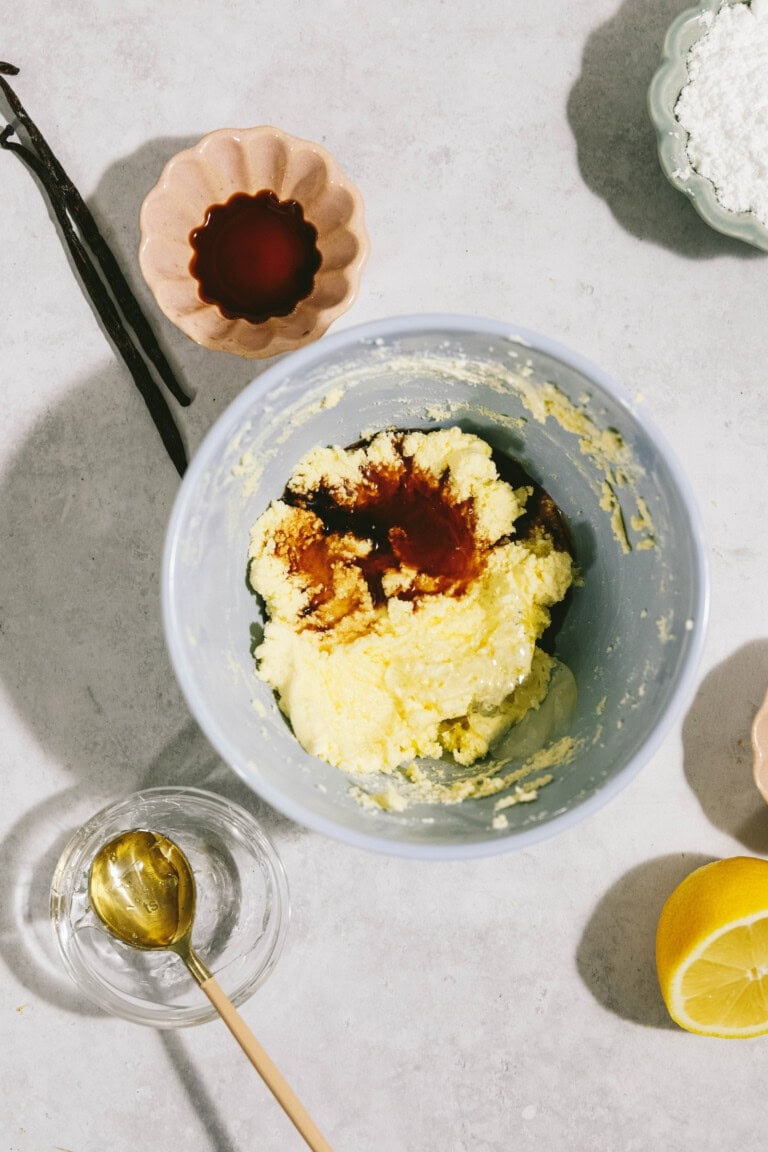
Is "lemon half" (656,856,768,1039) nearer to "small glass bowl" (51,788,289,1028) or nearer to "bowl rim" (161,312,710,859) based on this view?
"bowl rim" (161,312,710,859)

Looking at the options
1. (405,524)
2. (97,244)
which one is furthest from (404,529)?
(97,244)

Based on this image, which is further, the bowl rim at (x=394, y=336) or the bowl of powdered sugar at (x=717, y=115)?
the bowl of powdered sugar at (x=717, y=115)

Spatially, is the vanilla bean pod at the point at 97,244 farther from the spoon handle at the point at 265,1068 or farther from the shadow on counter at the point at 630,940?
the shadow on counter at the point at 630,940

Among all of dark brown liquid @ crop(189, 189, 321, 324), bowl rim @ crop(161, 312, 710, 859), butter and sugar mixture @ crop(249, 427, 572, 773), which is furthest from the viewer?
dark brown liquid @ crop(189, 189, 321, 324)

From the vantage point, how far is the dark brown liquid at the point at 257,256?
1.26 m

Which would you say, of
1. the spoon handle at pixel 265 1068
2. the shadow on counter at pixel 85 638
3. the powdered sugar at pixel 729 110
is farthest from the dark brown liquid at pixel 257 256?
the spoon handle at pixel 265 1068

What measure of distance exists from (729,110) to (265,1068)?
4.75 ft

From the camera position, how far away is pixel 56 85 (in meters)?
1.31

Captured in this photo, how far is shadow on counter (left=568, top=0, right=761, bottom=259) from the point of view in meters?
1.32

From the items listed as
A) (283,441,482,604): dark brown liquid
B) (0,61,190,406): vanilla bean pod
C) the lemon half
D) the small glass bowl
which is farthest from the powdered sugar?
the small glass bowl

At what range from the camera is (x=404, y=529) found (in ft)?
3.95

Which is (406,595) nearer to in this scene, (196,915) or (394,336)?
(394,336)

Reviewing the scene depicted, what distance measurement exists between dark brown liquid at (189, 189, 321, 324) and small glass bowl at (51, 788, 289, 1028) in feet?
2.33

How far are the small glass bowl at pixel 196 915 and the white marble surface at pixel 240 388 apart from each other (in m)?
0.04
